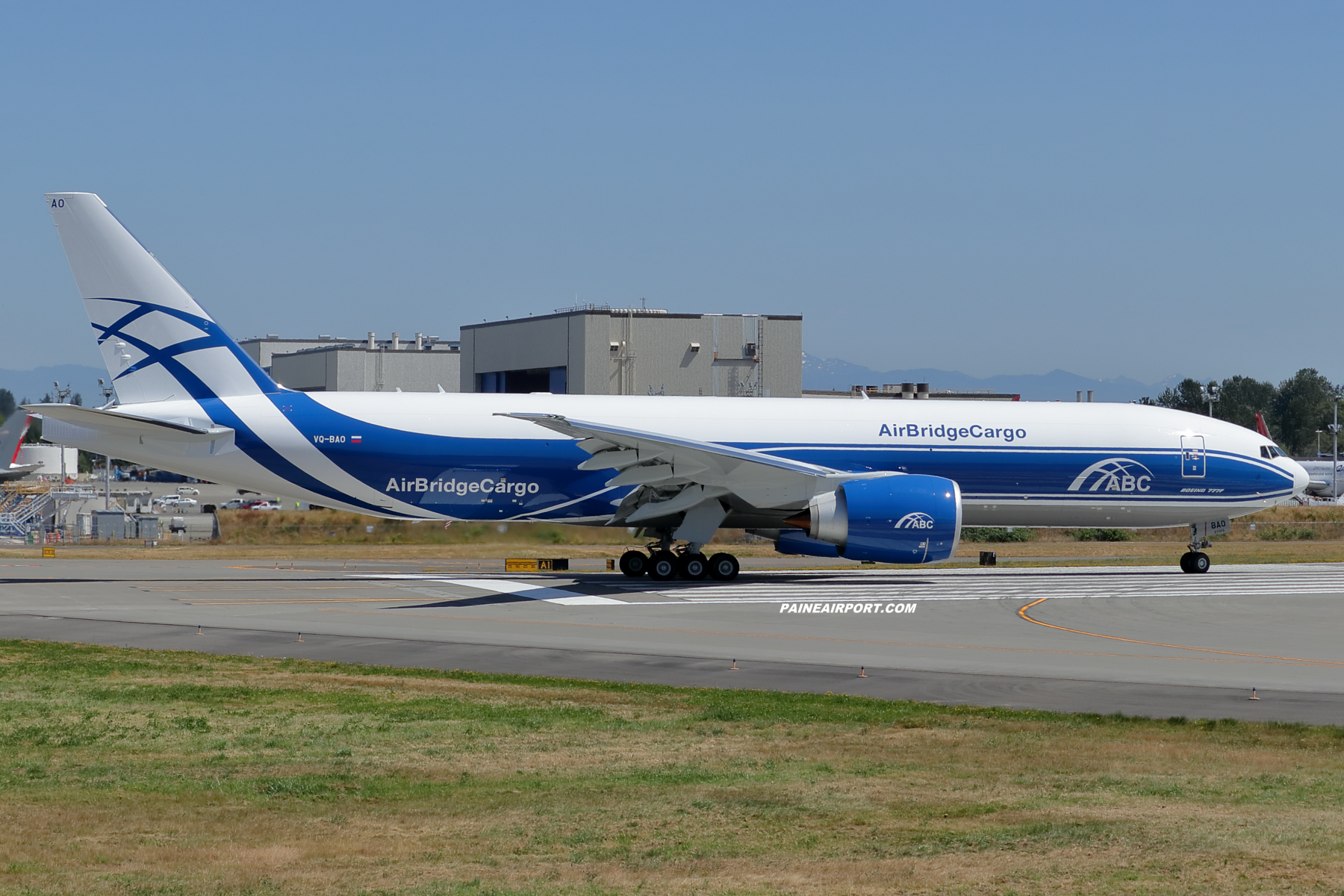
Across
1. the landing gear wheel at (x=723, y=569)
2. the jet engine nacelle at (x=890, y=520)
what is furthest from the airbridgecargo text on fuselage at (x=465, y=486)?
the jet engine nacelle at (x=890, y=520)

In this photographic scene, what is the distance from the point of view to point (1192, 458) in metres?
33.8

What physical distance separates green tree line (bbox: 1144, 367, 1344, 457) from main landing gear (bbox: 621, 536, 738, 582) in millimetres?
125404

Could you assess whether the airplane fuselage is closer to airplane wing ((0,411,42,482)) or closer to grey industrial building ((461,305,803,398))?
airplane wing ((0,411,42,482))

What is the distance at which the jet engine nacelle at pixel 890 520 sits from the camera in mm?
29062

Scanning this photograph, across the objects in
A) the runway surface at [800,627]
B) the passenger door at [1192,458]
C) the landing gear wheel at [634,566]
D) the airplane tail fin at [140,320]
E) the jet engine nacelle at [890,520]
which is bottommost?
the runway surface at [800,627]

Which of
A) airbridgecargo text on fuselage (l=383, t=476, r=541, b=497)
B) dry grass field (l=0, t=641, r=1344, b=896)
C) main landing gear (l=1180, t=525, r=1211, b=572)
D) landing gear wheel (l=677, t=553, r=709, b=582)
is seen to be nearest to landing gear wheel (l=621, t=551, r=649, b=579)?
landing gear wheel (l=677, t=553, r=709, b=582)

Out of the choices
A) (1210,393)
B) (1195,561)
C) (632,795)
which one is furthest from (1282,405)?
(632,795)

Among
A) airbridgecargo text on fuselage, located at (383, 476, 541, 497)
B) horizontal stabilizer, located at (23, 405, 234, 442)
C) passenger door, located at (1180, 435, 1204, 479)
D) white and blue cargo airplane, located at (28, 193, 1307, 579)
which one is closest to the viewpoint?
horizontal stabilizer, located at (23, 405, 234, 442)

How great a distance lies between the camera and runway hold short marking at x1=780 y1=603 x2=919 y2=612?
26.2 metres

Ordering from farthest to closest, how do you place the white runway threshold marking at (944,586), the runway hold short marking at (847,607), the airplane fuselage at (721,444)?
the airplane fuselage at (721,444) < the white runway threshold marking at (944,586) < the runway hold short marking at (847,607)

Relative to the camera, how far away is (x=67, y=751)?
1198 centimetres

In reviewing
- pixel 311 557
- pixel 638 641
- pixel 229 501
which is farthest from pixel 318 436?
pixel 229 501

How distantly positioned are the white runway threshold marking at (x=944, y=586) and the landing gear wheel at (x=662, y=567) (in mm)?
361

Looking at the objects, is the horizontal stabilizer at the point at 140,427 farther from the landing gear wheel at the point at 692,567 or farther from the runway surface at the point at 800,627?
the landing gear wheel at the point at 692,567
